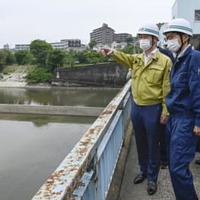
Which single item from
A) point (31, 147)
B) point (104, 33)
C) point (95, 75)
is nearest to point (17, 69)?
point (95, 75)

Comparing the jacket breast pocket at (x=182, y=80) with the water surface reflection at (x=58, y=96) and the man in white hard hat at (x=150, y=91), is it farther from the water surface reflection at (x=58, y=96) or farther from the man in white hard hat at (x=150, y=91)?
the water surface reflection at (x=58, y=96)

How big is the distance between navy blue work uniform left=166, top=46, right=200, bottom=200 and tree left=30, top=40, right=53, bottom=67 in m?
31.2

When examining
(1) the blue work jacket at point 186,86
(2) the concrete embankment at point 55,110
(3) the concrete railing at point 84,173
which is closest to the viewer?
(3) the concrete railing at point 84,173

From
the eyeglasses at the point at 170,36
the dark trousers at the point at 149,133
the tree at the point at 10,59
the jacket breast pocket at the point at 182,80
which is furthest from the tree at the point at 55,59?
the jacket breast pocket at the point at 182,80

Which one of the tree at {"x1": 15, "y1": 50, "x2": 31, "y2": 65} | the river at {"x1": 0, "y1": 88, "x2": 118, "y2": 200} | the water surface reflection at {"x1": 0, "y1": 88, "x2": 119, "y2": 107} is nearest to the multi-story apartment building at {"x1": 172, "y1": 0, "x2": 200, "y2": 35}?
the river at {"x1": 0, "y1": 88, "x2": 118, "y2": 200}

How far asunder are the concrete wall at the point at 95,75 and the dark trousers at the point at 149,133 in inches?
965

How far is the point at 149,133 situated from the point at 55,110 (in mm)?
9563

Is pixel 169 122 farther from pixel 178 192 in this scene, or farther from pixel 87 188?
pixel 87 188

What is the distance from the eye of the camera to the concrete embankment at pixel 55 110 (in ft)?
36.2

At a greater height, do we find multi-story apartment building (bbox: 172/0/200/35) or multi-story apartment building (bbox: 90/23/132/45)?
multi-story apartment building (bbox: 90/23/132/45)

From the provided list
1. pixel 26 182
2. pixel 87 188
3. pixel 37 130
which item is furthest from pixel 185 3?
pixel 87 188

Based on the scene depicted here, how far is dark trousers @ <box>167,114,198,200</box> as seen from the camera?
1452mm

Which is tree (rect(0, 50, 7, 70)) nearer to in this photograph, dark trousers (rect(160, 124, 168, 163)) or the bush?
the bush

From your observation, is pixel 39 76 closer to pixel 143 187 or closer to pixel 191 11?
pixel 191 11
